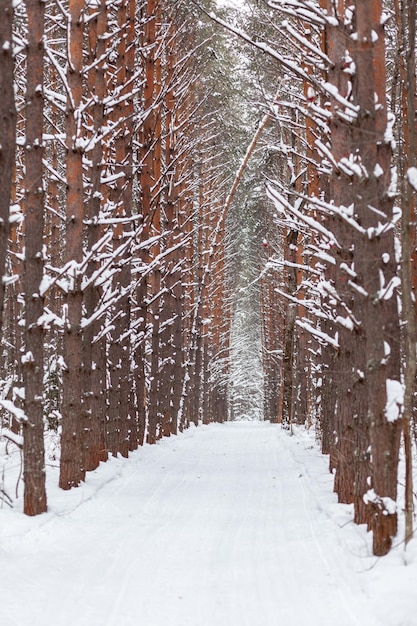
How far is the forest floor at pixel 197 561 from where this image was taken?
4793 millimetres

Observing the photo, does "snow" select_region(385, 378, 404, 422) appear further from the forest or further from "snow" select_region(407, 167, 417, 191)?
"snow" select_region(407, 167, 417, 191)

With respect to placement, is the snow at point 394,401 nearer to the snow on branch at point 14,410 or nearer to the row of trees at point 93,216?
the row of trees at point 93,216

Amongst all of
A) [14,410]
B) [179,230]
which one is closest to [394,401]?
[14,410]

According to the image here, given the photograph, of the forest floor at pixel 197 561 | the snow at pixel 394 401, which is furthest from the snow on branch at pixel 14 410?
the snow at pixel 394 401

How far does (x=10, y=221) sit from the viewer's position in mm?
5789

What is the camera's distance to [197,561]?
6.14 meters

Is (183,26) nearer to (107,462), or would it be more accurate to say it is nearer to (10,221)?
(107,462)

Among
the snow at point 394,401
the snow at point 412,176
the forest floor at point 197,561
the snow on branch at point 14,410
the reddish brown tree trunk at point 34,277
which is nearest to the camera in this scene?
the forest floor at point 197,561

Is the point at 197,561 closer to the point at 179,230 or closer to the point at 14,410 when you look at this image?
the point at 14,410

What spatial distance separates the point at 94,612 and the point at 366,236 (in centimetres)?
353

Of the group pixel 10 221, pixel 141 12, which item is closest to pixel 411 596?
pixel 10 221

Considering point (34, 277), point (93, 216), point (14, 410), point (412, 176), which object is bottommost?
point (14, 410)

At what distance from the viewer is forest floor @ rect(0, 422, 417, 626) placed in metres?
4.79

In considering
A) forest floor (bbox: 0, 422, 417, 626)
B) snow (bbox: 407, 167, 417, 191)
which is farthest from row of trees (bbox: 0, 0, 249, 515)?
→ snow (bbox: 407, 167, 417, 191)
